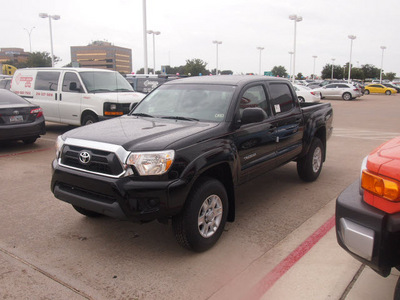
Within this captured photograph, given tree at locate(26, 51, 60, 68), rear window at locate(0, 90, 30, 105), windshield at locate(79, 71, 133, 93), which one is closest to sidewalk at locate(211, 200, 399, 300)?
rear window at locate(0, 90, 30, 105)

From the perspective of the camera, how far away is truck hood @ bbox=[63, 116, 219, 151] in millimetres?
3301

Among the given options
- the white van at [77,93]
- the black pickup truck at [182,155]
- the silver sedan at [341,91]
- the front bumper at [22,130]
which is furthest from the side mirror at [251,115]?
the silver sedan at [341,91]

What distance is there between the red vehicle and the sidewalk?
78 centimetres

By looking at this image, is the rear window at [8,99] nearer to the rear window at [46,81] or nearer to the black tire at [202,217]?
the rear window at [46,81]

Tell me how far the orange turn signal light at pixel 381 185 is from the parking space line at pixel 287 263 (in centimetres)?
129

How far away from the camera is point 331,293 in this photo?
9.51 feet

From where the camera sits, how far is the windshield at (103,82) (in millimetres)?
9844

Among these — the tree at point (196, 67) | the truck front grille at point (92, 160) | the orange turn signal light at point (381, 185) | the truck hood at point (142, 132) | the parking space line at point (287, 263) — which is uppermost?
the tree at point (196, 67)

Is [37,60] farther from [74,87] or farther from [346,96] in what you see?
[74,87]

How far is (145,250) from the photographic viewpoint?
145 inches

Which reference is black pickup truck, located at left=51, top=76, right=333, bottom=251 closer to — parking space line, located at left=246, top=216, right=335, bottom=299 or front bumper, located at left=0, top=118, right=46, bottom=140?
parking space line, located at left=246, top=216, right=335, bottom=299

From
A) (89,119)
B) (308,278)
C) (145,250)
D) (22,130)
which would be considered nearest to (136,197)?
(145,250)

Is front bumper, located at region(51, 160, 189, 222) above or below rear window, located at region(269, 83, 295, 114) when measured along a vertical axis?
below

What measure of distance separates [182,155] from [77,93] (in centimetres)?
745
